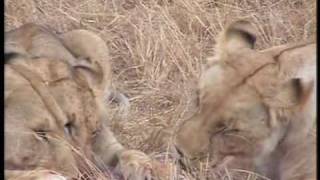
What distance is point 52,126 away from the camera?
2529mm

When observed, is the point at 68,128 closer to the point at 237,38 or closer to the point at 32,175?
the point at 32,175

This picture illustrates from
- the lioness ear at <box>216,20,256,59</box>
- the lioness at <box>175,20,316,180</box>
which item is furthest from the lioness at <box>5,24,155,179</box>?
the lioness ear at <box>216,20,256,59</box>

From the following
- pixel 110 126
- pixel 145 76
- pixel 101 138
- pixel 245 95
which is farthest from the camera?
pixel 145 76

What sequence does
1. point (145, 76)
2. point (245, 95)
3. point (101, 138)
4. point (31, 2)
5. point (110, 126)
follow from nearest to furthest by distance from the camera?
point (245, 95), point (101, 138), point (110, 126), point (145, 76), point (31, 2)

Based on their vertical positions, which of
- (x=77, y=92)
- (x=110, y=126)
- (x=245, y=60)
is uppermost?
(x=245, y=60)

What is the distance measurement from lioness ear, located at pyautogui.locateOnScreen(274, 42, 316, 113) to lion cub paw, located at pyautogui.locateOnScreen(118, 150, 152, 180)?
41 cm

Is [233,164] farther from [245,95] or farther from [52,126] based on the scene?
[52,126]

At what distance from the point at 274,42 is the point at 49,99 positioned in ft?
4.32

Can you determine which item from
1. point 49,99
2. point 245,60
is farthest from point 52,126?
point 245,60

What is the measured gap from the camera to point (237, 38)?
2711 mm

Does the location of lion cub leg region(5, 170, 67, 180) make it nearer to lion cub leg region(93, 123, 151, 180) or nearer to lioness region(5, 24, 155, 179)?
lioness region(5, 24, 155, 179)

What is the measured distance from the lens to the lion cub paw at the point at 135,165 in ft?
8.57

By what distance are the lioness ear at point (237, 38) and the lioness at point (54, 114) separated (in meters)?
0.36

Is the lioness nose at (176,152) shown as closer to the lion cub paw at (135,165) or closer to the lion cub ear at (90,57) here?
the lion cub paw at (135,165)
